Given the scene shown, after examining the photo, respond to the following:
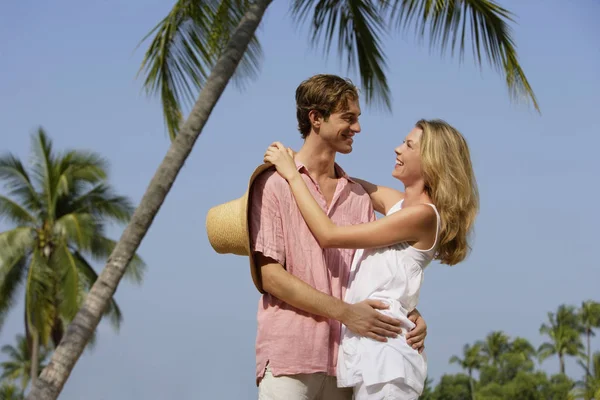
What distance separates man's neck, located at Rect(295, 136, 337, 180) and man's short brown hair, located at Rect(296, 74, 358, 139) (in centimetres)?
9

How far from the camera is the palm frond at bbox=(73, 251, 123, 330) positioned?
23.7 meters

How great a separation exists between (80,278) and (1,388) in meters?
11.1

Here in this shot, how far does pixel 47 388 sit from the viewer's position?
922 centimetres

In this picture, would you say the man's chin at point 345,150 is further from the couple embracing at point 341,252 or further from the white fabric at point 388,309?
the white fabric at point 388,309

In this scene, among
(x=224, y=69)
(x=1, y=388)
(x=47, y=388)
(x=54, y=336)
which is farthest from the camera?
(x=1, y=388)

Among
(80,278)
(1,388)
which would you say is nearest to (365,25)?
(80,278)

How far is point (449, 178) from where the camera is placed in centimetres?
395

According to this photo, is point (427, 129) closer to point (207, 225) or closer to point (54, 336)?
point (207, 225)

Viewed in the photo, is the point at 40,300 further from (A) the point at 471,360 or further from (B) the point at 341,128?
(A) the point at 471,360

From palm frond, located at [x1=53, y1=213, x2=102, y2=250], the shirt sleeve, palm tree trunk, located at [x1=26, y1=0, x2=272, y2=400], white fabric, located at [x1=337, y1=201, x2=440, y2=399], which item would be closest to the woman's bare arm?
white fabric, located at [x1=337, y1=201, x2=440, y2=399]

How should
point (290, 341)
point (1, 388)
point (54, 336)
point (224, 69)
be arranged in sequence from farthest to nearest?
point (1, 388)
point (54, 336)
point (224, 69)
point (290, 341)

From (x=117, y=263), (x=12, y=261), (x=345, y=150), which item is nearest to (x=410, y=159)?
(x=345, y=150)

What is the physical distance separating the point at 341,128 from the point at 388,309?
0.81 metres

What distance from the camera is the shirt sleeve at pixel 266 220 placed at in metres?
3.90
